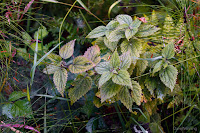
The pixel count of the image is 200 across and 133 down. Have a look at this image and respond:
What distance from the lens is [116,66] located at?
847 mm

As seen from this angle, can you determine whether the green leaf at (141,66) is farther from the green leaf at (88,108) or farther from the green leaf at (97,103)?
the green leaf at (88,108)

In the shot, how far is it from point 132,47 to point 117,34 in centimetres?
11

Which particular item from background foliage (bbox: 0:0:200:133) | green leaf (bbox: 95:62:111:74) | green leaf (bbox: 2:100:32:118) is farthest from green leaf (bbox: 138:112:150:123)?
green leaf (bbox: 2:100:32:118)

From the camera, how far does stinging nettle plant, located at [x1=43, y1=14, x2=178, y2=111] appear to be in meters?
0.84

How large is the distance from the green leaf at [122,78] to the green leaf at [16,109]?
60 cm

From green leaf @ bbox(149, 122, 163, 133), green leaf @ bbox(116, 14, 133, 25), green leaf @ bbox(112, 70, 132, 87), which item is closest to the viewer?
green leaf @ bbox(112, 70, 132, 87)

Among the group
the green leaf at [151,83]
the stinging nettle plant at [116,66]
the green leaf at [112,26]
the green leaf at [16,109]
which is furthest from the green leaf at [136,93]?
the green leaf at [16,109]

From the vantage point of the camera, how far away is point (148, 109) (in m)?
1.03

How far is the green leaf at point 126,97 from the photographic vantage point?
0.86 meters

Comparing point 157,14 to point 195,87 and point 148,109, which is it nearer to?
point 195,87

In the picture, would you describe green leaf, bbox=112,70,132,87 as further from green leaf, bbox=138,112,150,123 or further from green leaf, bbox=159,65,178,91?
green leaf, bbox=138,112,150,123

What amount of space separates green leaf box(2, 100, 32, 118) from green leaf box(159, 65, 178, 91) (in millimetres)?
789

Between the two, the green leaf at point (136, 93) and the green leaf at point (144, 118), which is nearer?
the green leaf at point (136, 93)

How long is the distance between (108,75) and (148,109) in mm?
385
